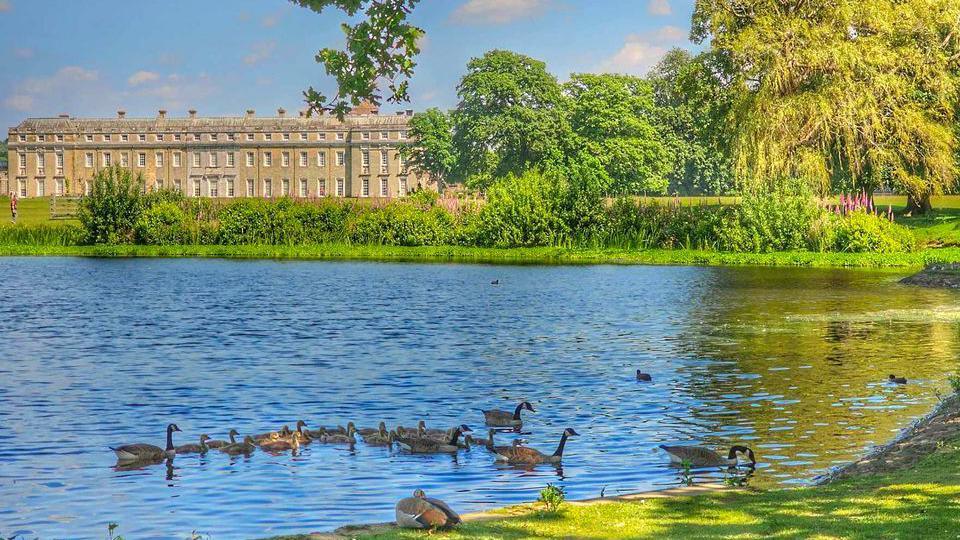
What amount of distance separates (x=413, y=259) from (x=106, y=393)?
39.2m

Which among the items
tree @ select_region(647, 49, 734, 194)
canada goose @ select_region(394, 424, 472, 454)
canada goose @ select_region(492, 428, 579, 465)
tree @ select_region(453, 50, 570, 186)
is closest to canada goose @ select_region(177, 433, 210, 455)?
canada goose @ select_region(394, 424, 472, 454)

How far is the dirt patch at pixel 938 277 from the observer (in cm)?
4091

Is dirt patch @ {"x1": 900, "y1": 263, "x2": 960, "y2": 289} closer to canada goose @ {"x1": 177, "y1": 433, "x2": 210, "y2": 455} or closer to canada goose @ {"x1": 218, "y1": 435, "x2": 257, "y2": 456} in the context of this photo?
canada goose @ {"x1": 218, "y1": 435, "x2": 257, "y2": 456}

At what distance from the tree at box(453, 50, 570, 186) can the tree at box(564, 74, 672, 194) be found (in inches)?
79.7

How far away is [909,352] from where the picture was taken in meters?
24.7

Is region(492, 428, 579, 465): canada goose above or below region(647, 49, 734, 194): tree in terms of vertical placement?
below

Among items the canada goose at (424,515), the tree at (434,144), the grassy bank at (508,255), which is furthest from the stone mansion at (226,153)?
the canada goose at (424,515)

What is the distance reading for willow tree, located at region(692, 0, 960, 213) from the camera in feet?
175

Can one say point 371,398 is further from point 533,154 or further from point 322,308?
point 533,154

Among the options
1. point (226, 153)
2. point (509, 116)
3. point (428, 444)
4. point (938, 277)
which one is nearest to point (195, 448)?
point (428, 444)

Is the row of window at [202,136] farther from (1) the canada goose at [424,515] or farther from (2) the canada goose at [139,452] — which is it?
(1) the canada goose at [424,515]

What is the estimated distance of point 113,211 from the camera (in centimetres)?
6806

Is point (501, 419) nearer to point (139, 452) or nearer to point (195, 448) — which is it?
point (195, 448)

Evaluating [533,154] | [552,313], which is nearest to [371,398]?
[552,313]
